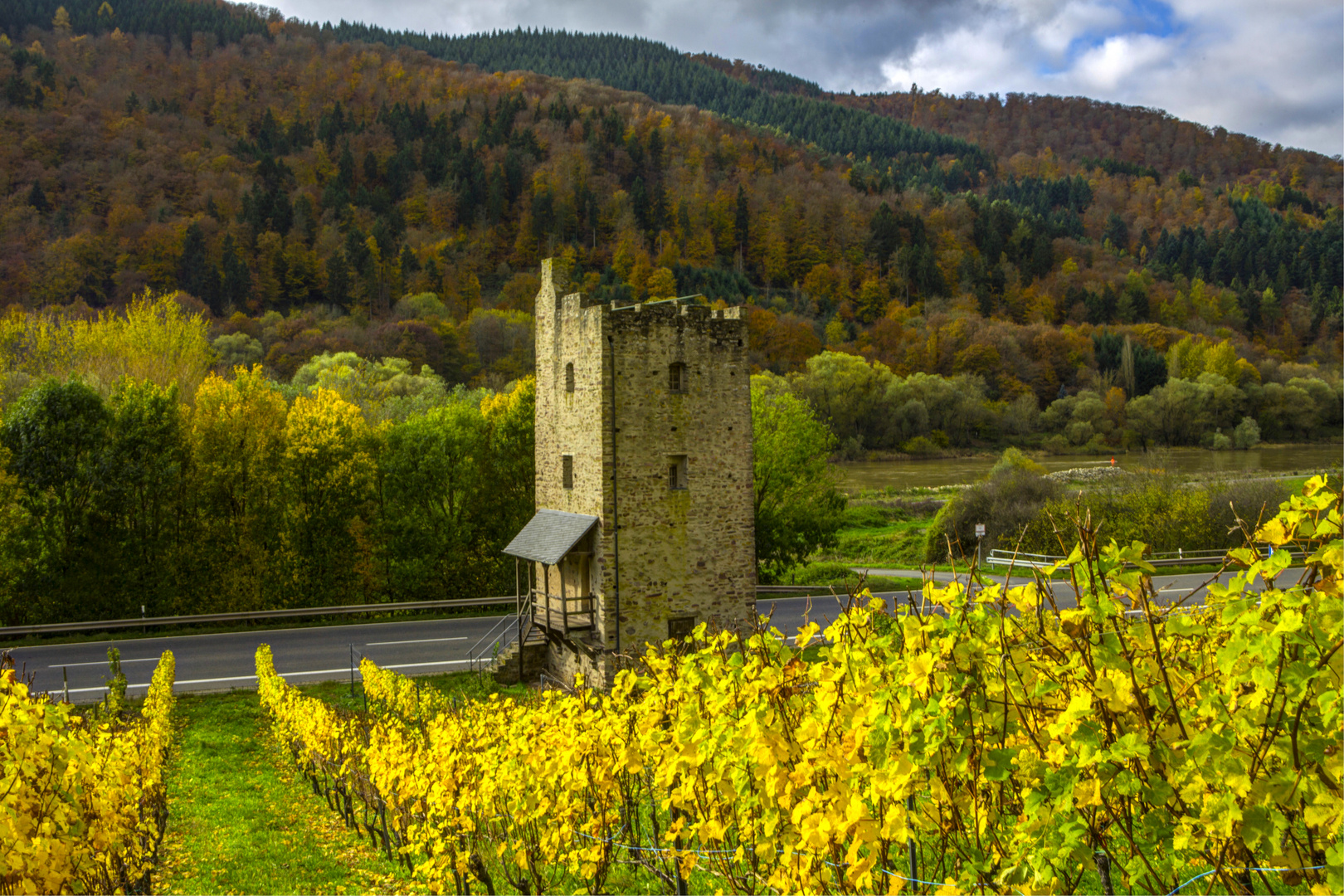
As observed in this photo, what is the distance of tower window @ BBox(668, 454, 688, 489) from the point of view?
2088 cm

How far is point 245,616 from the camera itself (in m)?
26.6

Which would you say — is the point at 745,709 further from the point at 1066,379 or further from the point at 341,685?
the point at 1066,379

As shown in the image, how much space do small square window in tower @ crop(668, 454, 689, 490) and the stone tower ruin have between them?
0.03 metres

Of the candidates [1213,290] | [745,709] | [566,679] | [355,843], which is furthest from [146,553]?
[1213,290]

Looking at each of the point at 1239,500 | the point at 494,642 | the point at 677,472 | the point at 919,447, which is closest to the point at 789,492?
the point at 494,642

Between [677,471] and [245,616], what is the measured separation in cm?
1417

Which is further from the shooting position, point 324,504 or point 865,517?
point 865,517

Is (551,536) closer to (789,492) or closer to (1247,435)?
(789,492)

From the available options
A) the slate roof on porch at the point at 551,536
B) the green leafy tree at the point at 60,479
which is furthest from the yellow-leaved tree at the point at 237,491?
the slate roof on porch at the point at 551,536

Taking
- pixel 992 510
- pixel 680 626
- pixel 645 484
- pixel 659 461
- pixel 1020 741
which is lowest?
pixel 680 626

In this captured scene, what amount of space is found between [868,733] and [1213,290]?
5320 inches

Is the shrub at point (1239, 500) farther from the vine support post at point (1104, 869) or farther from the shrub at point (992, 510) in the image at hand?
the vine support post at point (1104, 869)

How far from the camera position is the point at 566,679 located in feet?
70.4

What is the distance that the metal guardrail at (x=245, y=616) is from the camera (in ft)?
81.4
